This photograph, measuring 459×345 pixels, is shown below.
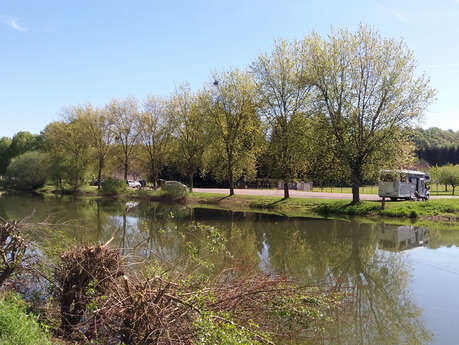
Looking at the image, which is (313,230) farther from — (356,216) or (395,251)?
(356,216)

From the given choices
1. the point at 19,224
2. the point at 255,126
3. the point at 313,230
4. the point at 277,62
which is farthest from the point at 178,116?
the point at 19,224

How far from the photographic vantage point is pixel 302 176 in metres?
37.2

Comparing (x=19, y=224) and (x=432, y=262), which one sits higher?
(x=19, y=224)

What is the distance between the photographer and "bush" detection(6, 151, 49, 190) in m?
57.4

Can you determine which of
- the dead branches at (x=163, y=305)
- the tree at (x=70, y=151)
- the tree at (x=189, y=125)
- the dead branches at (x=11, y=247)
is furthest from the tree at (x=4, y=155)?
the dead branches at (x=163, y=305)

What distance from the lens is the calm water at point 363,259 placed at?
8.47 metres

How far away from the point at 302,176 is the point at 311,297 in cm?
2987

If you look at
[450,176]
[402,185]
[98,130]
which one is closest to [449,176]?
[450,176]

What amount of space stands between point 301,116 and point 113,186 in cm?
2703

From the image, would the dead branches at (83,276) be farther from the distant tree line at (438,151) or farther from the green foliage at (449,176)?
the distant tree line at (438,151)

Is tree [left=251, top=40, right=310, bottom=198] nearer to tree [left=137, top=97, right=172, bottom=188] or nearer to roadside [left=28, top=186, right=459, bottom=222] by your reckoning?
roadside [left=28, top=186, right=459, bottom=222]

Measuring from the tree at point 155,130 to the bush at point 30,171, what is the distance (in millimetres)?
15839

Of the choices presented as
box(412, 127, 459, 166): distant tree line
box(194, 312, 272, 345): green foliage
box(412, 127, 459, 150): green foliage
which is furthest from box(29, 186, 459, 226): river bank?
box(412, 127, 459, 150): green foliage

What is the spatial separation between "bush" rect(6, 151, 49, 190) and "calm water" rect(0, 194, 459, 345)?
3720cm
